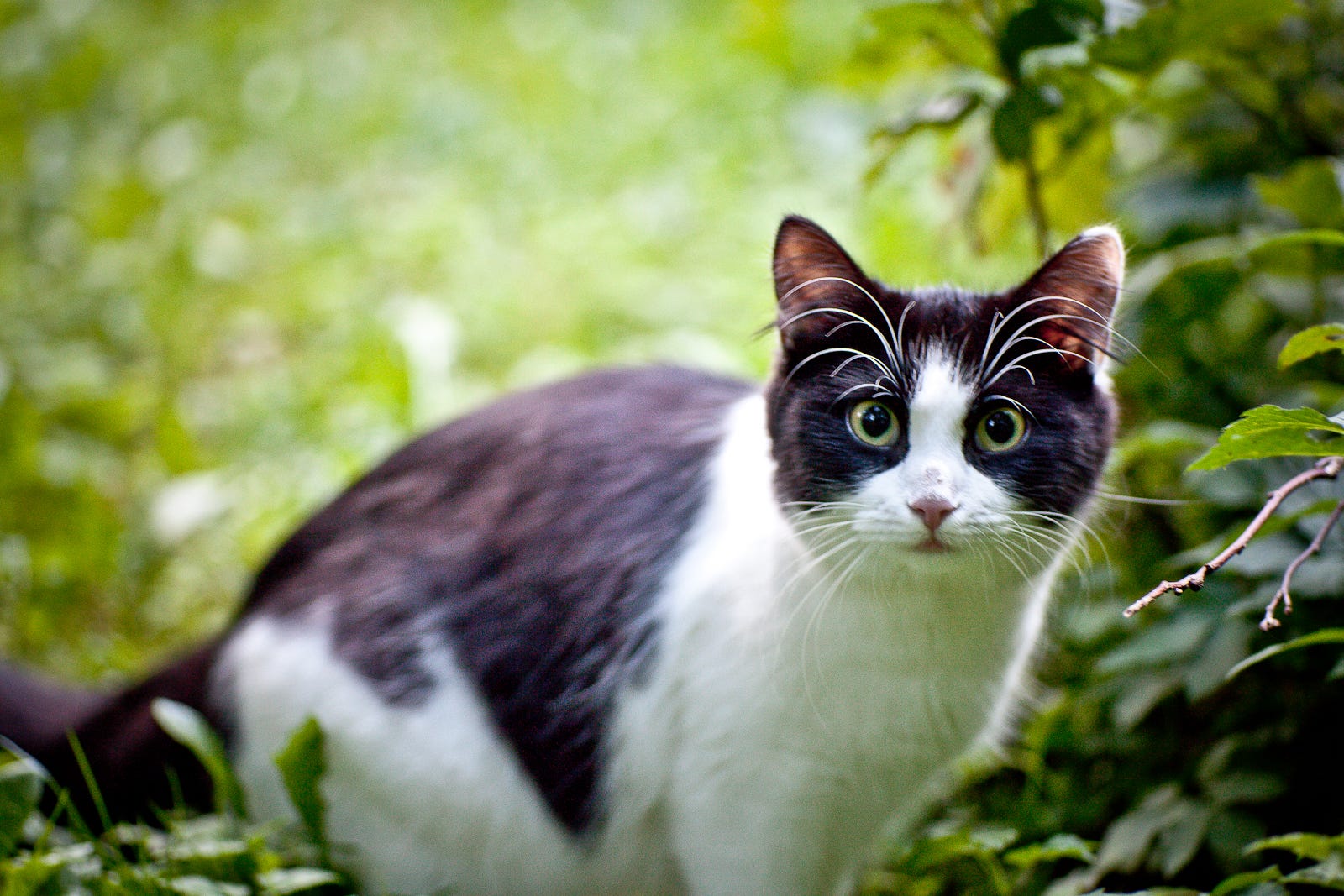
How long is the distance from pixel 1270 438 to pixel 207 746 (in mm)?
1808

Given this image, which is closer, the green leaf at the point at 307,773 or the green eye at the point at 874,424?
the green eye at the point at 874,424

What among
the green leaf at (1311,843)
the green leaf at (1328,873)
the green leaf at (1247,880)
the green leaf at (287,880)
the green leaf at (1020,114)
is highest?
the green leaf at (1020,114)

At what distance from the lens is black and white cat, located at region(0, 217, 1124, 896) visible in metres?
1.66

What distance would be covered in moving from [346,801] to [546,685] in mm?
465

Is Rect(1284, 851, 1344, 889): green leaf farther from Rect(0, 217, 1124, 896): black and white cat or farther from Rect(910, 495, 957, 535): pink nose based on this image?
A: Rect(910, 495, 957, 535): pink nose

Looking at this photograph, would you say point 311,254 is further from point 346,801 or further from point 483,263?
point 346,801

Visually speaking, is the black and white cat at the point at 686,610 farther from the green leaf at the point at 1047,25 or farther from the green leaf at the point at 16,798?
the green leaf at the point at 1047,25

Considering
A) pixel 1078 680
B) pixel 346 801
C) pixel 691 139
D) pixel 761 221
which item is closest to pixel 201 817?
pixel 346 801

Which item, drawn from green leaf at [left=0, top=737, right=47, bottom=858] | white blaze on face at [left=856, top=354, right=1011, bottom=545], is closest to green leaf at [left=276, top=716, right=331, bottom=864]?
green leaf at [left=0, top=737, right=47, bottom=858]

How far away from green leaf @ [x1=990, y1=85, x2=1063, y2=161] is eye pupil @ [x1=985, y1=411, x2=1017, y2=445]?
0.58m

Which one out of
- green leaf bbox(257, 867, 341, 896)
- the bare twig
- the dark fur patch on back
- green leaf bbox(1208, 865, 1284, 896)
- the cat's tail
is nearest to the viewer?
the bare twig

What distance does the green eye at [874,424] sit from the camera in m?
1.66

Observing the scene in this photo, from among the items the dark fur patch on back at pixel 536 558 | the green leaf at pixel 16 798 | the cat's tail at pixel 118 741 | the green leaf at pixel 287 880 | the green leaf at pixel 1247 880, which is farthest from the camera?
the cat's tail at pixel 118 741

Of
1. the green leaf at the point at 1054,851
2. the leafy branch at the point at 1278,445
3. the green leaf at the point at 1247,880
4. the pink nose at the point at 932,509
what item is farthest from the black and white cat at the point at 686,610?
the green leaf at the point at 1247,880
